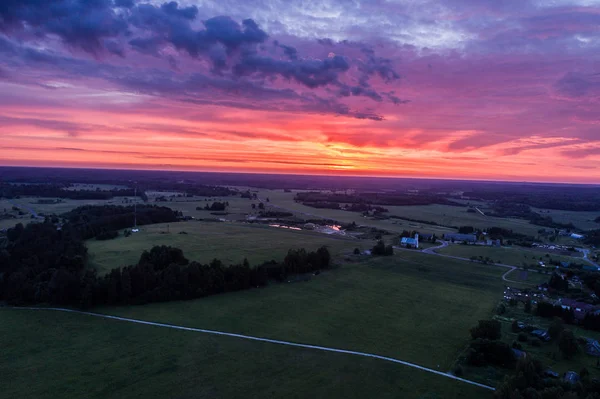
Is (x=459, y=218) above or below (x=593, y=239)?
above

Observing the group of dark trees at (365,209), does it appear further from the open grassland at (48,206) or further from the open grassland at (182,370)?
the open grassland at (182,370)

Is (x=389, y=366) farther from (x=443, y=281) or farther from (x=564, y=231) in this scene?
(x=564, y=231)

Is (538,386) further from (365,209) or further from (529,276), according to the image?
(365,209)

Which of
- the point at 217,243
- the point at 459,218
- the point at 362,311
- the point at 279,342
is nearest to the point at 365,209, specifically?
the point at 459,218

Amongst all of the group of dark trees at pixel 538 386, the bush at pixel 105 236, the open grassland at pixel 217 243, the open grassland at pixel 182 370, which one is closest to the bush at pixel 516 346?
the group of dark trees at pixel 538 386

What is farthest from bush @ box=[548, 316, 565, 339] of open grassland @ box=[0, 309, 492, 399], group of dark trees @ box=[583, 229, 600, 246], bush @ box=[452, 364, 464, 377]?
group of dark trees @ box=[583, 229, 600, 246]

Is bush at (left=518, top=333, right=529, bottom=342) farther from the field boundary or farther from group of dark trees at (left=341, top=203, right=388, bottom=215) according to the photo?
group of dark trees at (left=341, top=203, right=388, bottom=215)

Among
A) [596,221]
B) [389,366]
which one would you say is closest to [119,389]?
[389,366]
